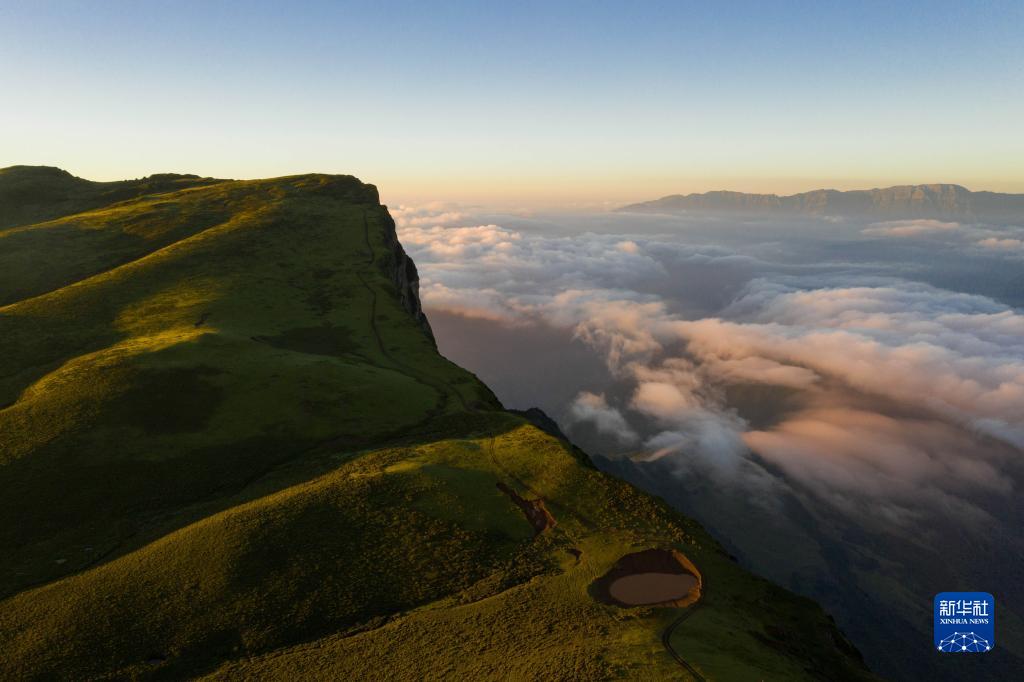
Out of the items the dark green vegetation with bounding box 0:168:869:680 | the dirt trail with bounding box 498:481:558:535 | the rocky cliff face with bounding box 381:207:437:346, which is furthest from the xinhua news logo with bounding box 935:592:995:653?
the rocky cliff face with bounding box 381:207:437:346

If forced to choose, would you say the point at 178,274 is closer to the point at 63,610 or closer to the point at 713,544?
the point at 63,610

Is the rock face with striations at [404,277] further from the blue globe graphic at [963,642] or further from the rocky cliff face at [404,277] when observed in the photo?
the blue globe graphic at [963,642]

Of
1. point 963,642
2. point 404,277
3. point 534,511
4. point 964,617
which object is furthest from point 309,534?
point 404,277

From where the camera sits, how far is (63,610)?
→ 1633 inches

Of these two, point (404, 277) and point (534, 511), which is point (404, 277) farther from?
point (534, 511)

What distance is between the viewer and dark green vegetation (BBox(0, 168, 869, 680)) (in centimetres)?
3744

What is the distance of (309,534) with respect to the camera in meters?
49.0

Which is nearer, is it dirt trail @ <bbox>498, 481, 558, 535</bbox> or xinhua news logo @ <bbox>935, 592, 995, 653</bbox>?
xinhua news logo @ <bbox>935, 592, 995, 653</bbox>

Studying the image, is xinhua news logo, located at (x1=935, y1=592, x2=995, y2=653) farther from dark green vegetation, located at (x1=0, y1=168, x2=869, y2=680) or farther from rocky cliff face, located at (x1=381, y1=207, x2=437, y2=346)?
rocky cliff face, located at (x1=381, y1=207, x2=437, y2=346)

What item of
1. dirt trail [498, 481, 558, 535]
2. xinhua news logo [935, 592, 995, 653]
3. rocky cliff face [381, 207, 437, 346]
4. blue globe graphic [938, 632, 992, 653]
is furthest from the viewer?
rocky cliff face [381, 207, 437, 346]

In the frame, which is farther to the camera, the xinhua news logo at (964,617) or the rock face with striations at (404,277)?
the rock face with striations at (404,277)

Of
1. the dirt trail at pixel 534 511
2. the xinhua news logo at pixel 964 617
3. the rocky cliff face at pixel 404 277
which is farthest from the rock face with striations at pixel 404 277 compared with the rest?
the xinhua news logo at pixel 964 617

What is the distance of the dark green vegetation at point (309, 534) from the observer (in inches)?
1474

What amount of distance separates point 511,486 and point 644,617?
72.4 feet
